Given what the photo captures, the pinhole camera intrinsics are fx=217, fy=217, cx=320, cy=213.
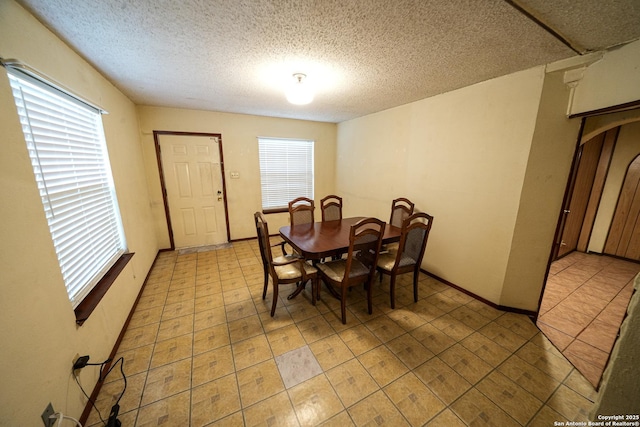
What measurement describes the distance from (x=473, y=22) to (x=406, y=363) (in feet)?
7.55

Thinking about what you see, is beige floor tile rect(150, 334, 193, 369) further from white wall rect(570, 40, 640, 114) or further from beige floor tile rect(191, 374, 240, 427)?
white wall rect(570, 40, 640, 114)

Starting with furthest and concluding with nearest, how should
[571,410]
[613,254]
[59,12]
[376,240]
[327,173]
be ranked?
[327,173], [613,254], [376,240], [571,410], [59,12]

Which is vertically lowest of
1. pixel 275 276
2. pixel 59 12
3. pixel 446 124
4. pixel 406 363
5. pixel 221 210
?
pixel 406 363

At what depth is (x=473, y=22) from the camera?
1.29 metres

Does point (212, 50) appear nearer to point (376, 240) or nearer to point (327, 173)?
point (376, 240)

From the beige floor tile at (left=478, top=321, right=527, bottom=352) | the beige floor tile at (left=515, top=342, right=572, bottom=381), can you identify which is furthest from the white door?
the beige floor tile at (left=515, top=342, right=572, bottom=381)

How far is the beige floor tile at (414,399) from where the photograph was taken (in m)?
1.29

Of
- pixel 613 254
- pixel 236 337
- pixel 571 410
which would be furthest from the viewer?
pixel 613 254

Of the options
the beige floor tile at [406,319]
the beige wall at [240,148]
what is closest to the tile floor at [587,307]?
the beige floor tile at [406,319]

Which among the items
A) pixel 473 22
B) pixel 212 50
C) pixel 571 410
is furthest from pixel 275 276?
pixel 473 22

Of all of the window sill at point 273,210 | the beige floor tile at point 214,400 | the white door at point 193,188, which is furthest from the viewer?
the window sill at point 273,210

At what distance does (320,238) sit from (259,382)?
1283 millimetres

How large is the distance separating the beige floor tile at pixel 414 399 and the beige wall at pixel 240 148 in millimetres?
3360

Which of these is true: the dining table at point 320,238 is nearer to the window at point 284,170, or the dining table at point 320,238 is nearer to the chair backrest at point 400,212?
the chair backrest at point 400,212
